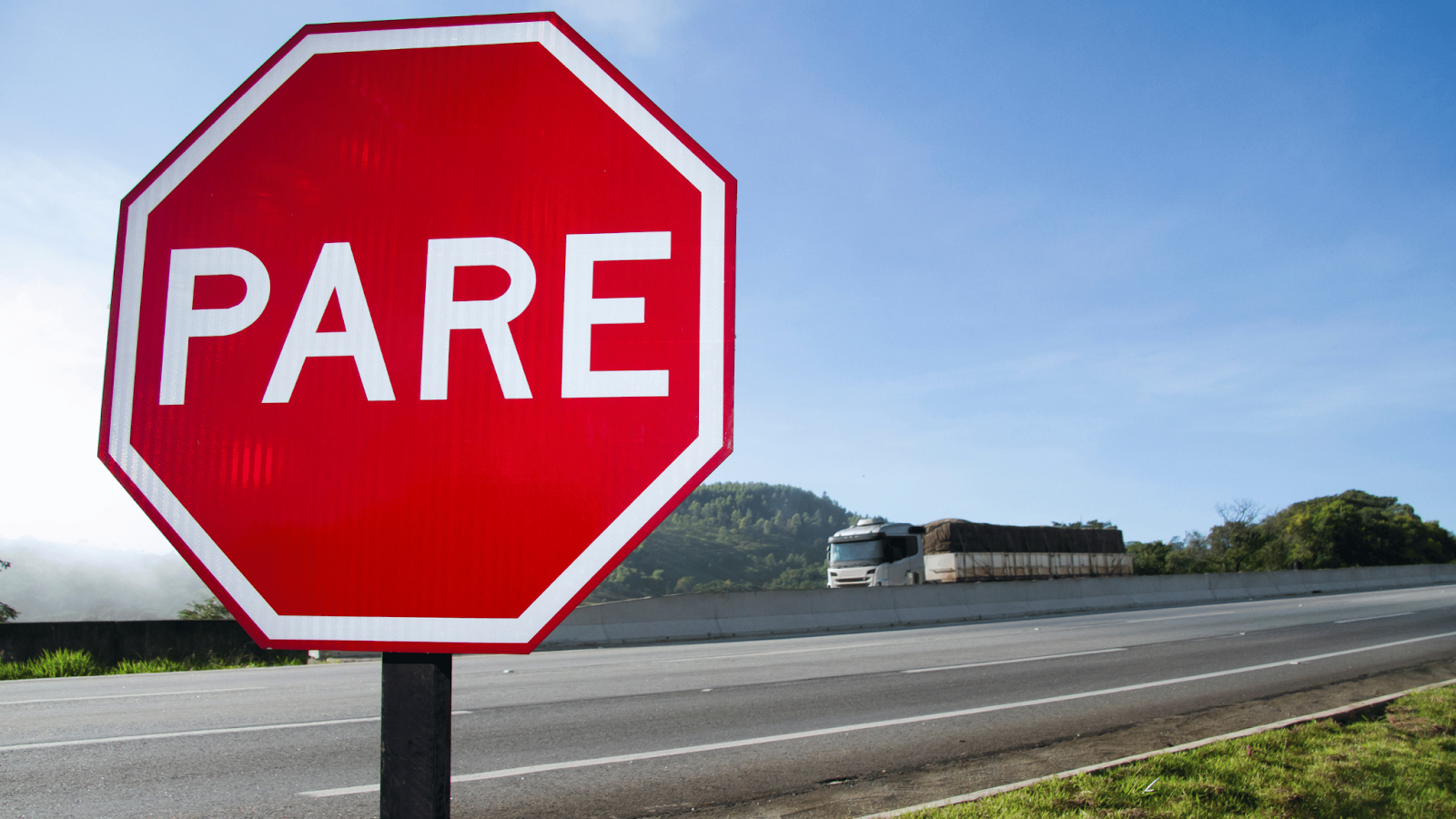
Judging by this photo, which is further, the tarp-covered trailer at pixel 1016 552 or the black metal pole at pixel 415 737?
the tarp-covered trailer at pixel 1016 552

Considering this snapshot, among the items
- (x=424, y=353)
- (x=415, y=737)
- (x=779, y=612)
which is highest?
(x=424, y=353)

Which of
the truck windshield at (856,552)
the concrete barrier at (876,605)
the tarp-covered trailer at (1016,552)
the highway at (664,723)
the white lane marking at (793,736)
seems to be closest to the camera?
the highway at (664,723)

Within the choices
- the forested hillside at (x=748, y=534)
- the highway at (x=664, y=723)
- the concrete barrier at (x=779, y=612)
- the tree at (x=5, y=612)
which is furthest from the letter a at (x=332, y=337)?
the forested hillside at (x=748, y=534)

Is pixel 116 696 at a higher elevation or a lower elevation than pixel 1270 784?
lower

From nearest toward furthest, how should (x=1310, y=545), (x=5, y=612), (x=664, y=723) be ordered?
(x=664, y=723), (x=5, y=612), (x=1310, y=545)

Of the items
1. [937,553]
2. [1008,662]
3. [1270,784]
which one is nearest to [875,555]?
[937,553]

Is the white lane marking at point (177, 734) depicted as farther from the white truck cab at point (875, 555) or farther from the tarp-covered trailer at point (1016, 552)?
the tarp-covered trailer at point (1016, 552)

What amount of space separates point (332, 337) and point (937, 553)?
30.4m

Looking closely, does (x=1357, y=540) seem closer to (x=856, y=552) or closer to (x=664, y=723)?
(x=856, y=552)

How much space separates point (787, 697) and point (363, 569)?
859 cm

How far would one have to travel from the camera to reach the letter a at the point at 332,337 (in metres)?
1.18

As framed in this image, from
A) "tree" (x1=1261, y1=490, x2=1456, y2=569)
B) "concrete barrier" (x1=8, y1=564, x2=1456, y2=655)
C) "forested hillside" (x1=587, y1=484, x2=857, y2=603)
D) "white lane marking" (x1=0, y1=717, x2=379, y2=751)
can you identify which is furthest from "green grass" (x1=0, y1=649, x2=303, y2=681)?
"forested hillside" (x1=587, y1=484, x2=857, y2=603)

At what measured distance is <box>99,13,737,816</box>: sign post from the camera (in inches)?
44.6

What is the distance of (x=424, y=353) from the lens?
1183mm
